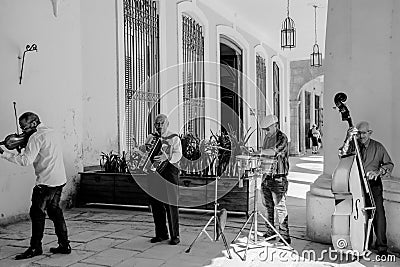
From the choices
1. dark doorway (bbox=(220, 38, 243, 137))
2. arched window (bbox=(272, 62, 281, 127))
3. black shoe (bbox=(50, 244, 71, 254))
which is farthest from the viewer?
arched window (bbox=(272, 62, 281, 127))

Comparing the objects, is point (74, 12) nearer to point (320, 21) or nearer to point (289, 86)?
point (320, 21)

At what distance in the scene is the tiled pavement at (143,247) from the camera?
4383 millimetres

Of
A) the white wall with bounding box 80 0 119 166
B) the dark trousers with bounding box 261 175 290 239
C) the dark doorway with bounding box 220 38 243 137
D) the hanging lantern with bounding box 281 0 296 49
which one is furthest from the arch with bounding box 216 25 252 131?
the dark trousers with bounding box 261 175 290 239

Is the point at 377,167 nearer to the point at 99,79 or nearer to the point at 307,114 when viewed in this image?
the point at 99,79

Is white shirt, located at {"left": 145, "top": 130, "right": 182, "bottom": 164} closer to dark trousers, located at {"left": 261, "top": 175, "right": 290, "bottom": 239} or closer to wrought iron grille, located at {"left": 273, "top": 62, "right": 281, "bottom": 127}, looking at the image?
dark trousers, located at {"left": 261, "top": 175, "right": 290, "bottom": 239}

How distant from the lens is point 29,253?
4508 mm

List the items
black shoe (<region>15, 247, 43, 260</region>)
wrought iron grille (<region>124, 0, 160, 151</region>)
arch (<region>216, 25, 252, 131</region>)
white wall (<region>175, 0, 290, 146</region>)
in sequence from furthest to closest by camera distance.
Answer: arch (<region>216, 25, 252, 131</region>), white wall (<region>175, 0, 290, 146</region>), wrought iron grille (<region>124, 0, 160, 151</region>), black shoe (<region>15, 247, 43, 260</region>)

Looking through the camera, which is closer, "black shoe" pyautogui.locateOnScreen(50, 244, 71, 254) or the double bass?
the double bass

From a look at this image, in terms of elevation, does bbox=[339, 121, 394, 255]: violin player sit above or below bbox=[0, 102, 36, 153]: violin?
below

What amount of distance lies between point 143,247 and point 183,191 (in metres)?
1.84

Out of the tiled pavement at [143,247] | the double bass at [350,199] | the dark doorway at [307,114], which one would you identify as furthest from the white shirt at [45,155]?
the dark doorway at [307,114]

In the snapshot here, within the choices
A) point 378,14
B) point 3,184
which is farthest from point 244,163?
point 3,184

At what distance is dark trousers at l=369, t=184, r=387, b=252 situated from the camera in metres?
4.40

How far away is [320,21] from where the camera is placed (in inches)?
523
